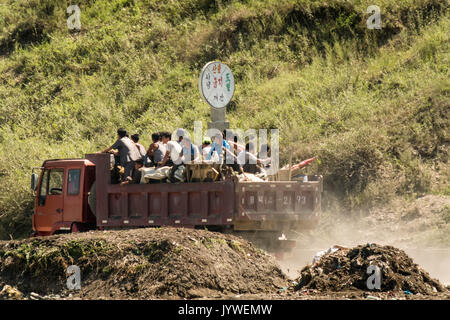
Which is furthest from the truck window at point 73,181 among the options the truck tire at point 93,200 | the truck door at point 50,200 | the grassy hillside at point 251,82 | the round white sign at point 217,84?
the grassy hillside at point 251,82

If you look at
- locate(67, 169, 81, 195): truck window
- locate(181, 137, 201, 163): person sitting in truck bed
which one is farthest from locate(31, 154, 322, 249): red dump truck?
locate(181, 137, 201, 163): person sitting in truck bed

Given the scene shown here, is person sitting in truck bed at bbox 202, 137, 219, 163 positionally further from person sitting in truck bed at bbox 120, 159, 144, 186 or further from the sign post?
the sign post

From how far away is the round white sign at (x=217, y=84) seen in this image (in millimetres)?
15898

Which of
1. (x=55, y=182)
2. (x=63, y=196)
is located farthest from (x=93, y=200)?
A: (x=55, y=182)

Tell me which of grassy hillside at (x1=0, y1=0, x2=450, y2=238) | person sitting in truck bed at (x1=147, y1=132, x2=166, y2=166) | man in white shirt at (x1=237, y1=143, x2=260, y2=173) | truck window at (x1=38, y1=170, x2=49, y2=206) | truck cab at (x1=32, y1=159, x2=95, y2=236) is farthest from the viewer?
grassy hillside at (x1=0, y1=0, x2=450, y2=238)

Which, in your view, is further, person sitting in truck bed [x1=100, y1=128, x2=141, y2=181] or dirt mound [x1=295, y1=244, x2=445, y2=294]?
person sitting in truck bed [x1=100, y1=128, x2=141, y2=181]

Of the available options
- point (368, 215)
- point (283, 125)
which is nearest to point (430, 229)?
point (368, 215)

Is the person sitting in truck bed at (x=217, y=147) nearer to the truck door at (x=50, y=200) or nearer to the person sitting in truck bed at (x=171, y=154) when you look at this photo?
the person sitting in truck bed at (x=171, y=154)

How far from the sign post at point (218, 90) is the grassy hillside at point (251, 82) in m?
3.21

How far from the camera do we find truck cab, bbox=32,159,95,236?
1417cm

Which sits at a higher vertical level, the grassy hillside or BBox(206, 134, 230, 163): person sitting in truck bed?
the grassy hillside

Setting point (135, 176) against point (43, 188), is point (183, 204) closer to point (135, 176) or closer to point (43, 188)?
point (135, 176)

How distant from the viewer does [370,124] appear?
18.8m

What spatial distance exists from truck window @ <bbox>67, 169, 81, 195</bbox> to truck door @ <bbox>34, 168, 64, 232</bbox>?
0.73ft
